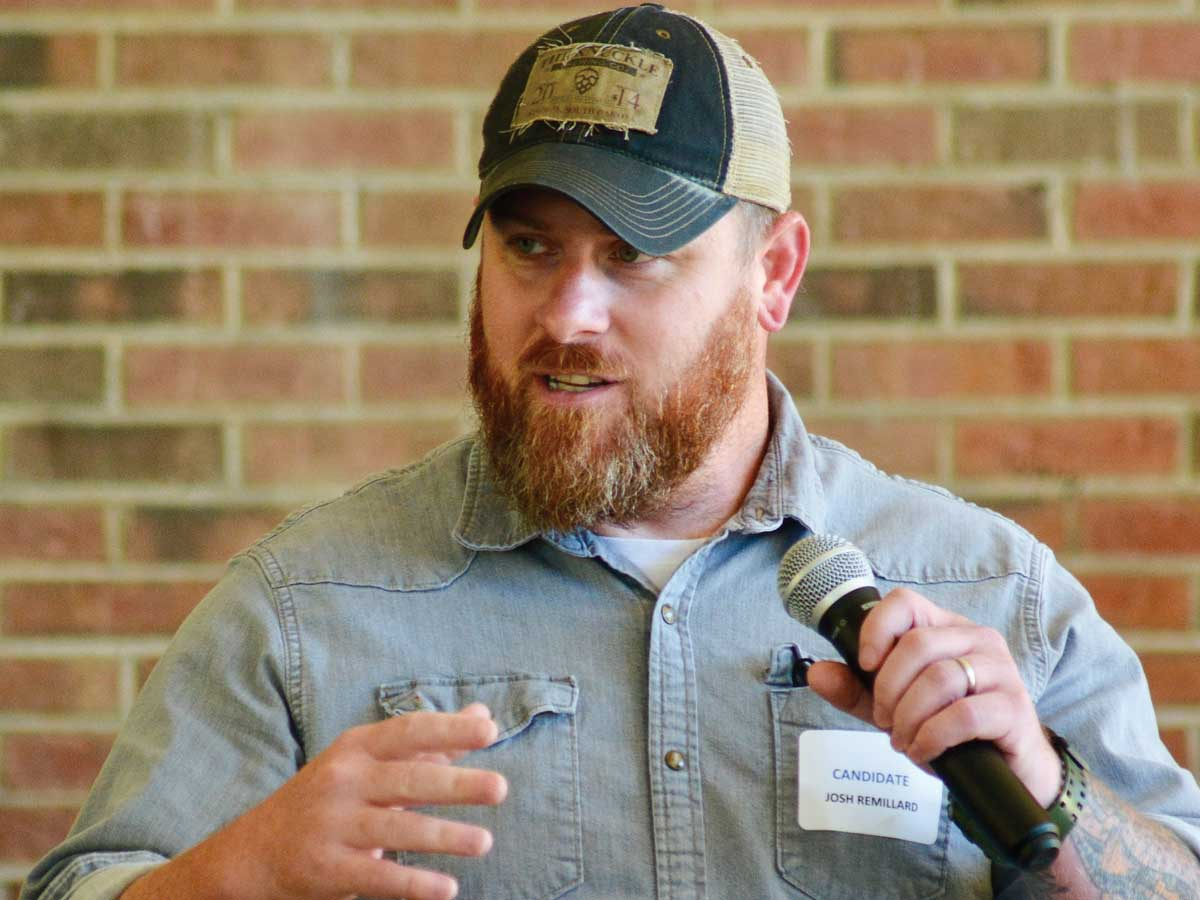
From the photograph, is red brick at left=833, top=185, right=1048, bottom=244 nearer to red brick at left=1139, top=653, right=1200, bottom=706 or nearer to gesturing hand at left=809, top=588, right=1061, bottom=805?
red brick at left=1139, top=653, right=1200, bottom=706

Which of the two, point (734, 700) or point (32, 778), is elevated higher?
point (734, 700)

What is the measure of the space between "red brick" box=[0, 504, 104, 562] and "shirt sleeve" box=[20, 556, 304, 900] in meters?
0.62

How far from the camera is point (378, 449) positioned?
1999mm

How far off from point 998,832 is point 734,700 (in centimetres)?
45

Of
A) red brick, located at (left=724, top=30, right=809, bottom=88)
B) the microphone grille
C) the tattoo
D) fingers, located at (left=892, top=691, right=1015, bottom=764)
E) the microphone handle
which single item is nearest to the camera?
A: the microphone handle

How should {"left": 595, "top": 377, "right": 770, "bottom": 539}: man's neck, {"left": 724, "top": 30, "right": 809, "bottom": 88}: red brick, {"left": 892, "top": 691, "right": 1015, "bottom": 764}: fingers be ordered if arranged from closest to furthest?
{"left": 892, "top": 691, "right": 1015, "bottom": 764}: fingers → {"left": 595, "top": 377, "right": 770, "bottom": 539}: man's neck → {"left": 724, "top": 30, "right": 809, "bottom": 88}: red brick

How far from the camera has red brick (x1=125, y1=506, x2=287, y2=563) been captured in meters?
2.00

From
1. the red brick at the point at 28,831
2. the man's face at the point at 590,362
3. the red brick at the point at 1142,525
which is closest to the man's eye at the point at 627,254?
the man's face at the point at 590,362

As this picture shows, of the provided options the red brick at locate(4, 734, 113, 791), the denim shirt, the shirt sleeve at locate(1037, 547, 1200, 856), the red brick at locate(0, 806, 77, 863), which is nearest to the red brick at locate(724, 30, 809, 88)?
the denim shirt

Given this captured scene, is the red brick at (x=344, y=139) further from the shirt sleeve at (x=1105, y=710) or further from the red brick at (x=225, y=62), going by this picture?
the shirt sleeve at (x=1105, y=710)

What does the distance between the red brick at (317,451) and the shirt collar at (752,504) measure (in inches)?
17.3

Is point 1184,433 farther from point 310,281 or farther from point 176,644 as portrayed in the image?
point 176,644

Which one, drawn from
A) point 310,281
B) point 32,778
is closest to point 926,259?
point 310,281

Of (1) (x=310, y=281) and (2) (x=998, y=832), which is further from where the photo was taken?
(1) (x=310, y=281)
